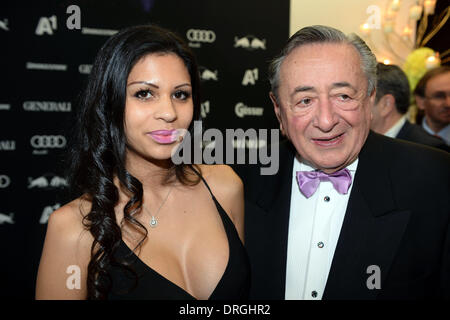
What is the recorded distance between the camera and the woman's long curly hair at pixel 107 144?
171 centimetres

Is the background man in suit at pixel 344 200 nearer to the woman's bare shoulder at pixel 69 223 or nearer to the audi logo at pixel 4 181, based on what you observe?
the woman's bare shoulder at pixel 69 223

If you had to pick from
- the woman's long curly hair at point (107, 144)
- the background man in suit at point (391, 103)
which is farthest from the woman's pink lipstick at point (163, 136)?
the background man in suit at point (391, 103)

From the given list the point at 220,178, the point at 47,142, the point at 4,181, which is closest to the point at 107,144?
the point at 220,178

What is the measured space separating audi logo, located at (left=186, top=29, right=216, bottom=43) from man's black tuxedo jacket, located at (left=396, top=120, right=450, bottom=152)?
2126mm

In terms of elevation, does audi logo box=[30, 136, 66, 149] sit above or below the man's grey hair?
below

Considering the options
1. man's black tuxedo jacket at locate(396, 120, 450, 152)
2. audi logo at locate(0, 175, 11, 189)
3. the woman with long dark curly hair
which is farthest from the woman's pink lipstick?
audi logo at locate(0, 175, 11, 189)

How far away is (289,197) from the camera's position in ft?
6.12

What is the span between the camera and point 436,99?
4.49 metres

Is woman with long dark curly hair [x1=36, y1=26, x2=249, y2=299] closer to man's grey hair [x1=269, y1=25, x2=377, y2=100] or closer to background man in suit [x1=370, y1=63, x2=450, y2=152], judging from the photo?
man's grey hair [x1=269, y1=25, x2=377, y2=100]

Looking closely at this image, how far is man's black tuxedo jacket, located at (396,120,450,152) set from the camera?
3.12 metres

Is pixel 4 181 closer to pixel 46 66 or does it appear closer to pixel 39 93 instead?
pixel 39 93

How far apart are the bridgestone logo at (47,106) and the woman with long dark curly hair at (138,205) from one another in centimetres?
223

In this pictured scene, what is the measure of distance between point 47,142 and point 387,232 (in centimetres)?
335
